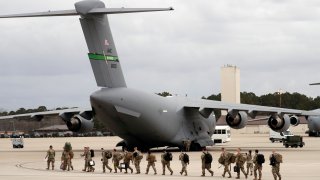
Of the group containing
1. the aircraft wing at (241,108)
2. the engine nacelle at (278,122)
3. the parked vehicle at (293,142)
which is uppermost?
the aircraft wing at (241,108)

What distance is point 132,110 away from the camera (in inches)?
1779

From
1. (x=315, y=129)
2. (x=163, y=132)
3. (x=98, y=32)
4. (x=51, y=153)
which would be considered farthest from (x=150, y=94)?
(x=315, y=129)

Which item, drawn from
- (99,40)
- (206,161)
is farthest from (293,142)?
(206,161)

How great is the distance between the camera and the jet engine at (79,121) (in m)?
51.8

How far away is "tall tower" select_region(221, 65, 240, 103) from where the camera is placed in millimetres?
132500

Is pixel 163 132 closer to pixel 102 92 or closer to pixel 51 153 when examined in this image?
pixel 102 92

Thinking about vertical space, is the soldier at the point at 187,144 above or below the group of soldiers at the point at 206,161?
above

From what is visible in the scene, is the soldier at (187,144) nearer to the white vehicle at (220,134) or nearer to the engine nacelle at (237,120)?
the engine nacelle at (237,120)

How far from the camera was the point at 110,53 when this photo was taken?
44594 millimetres

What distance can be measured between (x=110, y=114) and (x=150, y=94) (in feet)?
11.9

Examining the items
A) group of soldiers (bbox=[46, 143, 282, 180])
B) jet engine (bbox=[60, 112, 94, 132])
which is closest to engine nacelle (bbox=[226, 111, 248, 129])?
jet engine (bbox=[60, 112, 94, 132])

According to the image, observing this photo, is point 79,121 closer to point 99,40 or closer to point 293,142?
point 99,40

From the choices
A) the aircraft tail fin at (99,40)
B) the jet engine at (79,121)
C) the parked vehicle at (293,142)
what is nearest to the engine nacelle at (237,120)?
the aircraft tail fin at (99,40)

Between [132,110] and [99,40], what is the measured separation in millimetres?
4860
